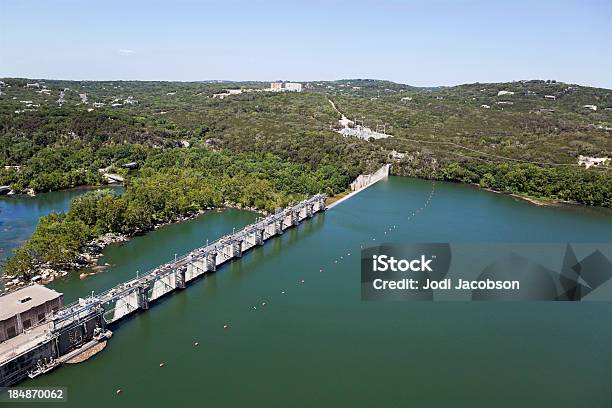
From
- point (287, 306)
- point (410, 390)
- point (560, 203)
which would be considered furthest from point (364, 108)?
point (410, 390)

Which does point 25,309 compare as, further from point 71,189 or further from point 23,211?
point 71,189

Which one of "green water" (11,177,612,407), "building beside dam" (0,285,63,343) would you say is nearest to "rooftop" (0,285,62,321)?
"building beside dam" (0,285,63,343)

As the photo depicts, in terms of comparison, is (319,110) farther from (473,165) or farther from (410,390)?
(410,390)

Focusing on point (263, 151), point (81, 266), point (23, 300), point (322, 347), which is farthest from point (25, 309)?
point (263, 151)

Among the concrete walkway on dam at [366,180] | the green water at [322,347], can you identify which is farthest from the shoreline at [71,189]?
the concrete walkway on dam at [366,180]

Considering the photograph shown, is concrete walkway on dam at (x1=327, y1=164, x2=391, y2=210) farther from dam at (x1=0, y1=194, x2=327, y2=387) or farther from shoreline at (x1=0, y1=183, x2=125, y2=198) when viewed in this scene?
shoreline at (x1=0, y1=183, x2=125, y2=198)

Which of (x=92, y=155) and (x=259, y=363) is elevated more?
(x=92, y=155)

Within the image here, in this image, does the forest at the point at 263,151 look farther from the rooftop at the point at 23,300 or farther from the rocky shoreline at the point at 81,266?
the rooftop at the point at 23,300
